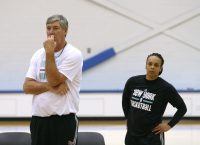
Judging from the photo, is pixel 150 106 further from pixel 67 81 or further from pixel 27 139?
pixel 27 139

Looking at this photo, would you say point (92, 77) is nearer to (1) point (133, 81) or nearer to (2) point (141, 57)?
(2) point (141, 57)

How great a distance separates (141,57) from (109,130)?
2.11 meters

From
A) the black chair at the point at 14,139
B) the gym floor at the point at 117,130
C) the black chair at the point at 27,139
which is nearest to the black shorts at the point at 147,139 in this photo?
the black chair at the point at 27,139

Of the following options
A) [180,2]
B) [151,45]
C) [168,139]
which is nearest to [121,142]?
[168,139]

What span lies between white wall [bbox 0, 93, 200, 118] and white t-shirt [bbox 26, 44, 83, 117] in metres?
5.18

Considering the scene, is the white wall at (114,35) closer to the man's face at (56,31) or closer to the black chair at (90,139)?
the black chair at (90,139)

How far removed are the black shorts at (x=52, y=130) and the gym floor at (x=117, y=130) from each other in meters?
3.01

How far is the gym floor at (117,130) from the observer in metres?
6.16

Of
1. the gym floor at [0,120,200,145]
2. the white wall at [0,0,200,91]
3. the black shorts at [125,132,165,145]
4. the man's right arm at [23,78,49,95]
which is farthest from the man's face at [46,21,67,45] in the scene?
the white wall at [0,0,200,91]

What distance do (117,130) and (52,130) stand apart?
4.39m

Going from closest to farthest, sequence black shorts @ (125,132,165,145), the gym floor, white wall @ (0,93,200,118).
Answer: black shorts @ (125,132,165,145), the gym floor, white wall @ (0,93,200,118)

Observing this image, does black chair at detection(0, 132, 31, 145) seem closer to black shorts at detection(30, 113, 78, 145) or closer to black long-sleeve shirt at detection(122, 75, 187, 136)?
black shorts at detection(30, 113, 78, 145)

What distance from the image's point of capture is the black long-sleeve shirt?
11.3ft

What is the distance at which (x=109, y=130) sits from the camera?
23.5ft
